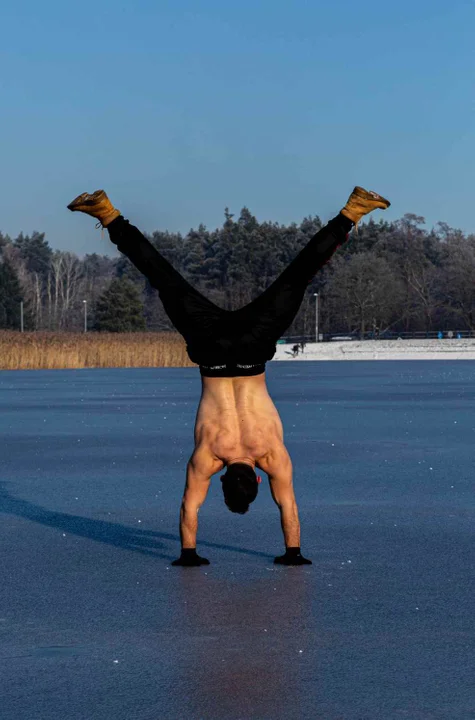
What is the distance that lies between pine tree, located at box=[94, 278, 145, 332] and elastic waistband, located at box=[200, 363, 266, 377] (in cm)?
11707

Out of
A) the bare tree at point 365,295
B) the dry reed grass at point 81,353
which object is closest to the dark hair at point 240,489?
the dry reed grass at point 81,353

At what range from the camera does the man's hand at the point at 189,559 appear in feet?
26.1

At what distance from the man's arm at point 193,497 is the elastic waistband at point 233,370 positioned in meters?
0.48

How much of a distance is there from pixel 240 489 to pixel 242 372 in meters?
0.84

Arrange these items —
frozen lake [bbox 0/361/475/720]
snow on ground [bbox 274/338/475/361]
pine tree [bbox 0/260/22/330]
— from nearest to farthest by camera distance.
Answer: frozen lake [bbox 0/361/475/720], snow on ground [bbox 274/338/475/361], pine tree [bbox 0/260/22/330]

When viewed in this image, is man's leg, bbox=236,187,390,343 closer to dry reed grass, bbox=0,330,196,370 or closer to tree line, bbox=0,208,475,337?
dry reed grass, bbox=0,330,196,370

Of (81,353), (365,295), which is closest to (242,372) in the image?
(81,353)

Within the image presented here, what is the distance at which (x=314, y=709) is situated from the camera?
4.84 metres

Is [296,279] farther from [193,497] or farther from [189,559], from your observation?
[189,559]

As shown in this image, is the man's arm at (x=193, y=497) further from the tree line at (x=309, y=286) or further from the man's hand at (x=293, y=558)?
the tree line at (x=309, y=286)

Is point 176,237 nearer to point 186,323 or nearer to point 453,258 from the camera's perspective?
point 453,258

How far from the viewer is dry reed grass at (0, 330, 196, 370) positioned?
50.6 m

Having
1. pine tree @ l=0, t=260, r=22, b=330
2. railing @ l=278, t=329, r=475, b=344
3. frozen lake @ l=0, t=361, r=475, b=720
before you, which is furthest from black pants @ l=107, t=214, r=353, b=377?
pine tree @ l=0, t=260, r=22, b=330

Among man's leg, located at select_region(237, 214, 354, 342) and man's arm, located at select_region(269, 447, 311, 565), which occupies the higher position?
man's leg, located at select_region(237, 214, 354, 342)
